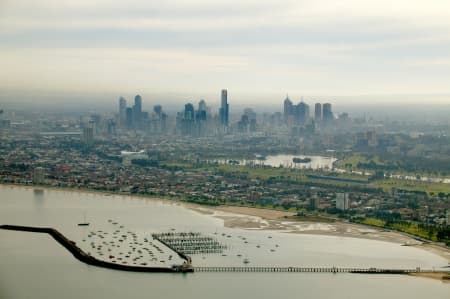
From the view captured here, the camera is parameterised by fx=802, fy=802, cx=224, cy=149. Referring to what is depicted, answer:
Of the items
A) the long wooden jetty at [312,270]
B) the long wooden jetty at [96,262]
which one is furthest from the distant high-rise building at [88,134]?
the long wooden jetty at [312,270]

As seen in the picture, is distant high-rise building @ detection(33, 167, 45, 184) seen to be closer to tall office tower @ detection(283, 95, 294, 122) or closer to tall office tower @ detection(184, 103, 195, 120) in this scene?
tall office tower @ detection(184, 103, 195, 120)

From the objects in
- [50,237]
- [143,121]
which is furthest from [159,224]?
[143,121]

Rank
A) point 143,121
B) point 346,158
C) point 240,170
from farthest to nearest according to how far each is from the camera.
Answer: point 143,121 < point 346,158 < point 240,170

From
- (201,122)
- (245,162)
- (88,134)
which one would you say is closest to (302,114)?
(201,122)

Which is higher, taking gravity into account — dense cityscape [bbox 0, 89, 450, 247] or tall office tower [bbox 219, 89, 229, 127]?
tall office tower [bbox 219, 89, 229, 127]

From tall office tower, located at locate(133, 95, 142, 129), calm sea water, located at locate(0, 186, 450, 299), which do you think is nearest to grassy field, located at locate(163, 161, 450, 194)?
calm sea water, located at locate(0, 186, 450, 299)

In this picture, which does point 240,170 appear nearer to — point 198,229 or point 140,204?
point 140,204

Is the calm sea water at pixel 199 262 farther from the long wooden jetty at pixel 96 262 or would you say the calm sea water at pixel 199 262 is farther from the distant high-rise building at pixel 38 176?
the distant high-rise building at pixel 38 176
